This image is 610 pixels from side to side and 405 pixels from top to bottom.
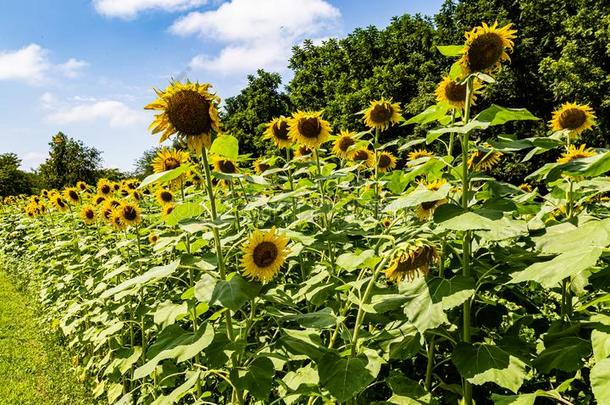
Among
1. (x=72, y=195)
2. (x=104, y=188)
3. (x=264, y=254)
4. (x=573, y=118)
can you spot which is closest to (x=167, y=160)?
(x=264, y=254)

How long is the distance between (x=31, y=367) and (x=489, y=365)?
553 cm

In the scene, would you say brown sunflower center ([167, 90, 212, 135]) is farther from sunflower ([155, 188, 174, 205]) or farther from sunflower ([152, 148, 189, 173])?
sunflower ([155, 188, 174, 205])

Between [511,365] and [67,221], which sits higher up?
[67,221]

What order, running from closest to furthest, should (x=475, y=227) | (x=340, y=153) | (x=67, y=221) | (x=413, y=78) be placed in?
→ (x=475, y=227) < (x=340, y=153) < (x=67, y=221) < (x=413, y=78)

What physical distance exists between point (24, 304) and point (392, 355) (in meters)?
8.18

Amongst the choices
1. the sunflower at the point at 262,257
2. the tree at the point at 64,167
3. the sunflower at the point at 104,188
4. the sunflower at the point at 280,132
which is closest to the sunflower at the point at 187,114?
the sunflower at the point at 262,257

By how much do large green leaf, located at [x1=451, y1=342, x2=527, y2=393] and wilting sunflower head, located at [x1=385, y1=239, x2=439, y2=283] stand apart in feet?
1.02

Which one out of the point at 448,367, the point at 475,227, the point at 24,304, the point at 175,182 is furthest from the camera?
the point at 24,304

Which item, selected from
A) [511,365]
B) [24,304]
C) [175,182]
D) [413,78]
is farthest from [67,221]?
[413,78]

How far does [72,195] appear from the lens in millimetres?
6520

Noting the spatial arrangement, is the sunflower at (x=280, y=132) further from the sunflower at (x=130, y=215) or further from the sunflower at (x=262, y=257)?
the sunflower at (x=262, y=257)

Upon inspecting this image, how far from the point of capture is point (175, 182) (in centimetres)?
316

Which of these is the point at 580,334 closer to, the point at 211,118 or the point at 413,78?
the point at 211,118

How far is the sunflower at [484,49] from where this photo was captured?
197 cm
